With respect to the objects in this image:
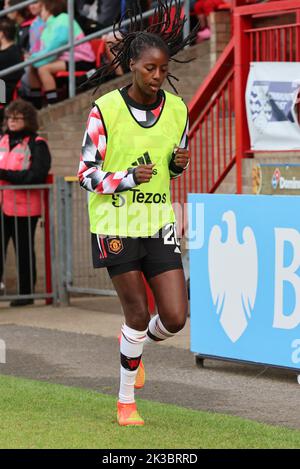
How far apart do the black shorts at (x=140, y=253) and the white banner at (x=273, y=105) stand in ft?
16.7

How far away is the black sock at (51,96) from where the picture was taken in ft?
53.8

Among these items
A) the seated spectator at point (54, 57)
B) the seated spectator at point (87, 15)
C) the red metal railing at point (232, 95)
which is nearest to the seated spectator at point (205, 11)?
the red metal railing at point (232, 95)

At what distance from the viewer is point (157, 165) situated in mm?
7375

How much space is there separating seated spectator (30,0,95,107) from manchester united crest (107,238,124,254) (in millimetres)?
9194

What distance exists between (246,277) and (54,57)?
25.3 feet

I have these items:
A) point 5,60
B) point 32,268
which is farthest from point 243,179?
point 5,60

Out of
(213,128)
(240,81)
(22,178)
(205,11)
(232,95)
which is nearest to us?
(240,81)

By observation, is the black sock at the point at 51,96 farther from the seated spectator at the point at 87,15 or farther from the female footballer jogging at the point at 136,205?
the female footballer jogging at the point at 136,205

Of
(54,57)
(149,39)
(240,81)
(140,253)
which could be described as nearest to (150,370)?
(140,253)

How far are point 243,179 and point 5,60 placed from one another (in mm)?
4335

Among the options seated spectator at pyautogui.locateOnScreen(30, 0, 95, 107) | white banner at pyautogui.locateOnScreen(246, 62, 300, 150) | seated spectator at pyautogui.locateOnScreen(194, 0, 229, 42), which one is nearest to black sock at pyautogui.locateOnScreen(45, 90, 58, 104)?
seated spectator at pyautogui.locateOnScreen(30, 0, 95, 107)

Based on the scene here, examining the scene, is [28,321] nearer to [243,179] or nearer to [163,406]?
[243,179]

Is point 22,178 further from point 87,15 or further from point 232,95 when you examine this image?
point 87,15

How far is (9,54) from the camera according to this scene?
16219mm
